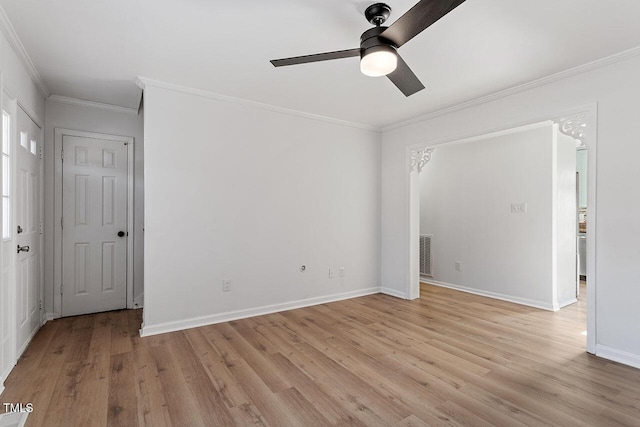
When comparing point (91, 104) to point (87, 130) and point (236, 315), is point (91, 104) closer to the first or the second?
point (87, 130)

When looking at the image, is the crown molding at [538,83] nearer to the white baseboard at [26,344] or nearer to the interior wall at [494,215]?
the interior wall at [494,215]

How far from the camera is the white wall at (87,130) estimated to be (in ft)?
11.6

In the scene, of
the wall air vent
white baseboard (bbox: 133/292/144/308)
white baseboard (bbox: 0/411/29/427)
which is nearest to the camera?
white baseboard (bbox: 0/411/29/427)

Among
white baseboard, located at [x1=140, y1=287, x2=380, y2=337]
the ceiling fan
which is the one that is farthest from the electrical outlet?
the ceiling fan

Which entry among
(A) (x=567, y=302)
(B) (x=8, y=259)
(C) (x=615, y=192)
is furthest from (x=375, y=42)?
(A) (x=567, y=302)

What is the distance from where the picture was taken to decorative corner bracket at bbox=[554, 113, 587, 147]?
112 inches

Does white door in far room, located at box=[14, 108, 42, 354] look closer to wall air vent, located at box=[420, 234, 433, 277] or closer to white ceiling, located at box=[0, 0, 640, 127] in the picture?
white ceiling, located at box=[0, 0, 640, 127]

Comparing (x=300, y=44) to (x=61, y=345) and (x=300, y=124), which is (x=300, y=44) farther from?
(x=61, y=345)

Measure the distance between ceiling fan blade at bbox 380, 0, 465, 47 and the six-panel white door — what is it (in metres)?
3.53

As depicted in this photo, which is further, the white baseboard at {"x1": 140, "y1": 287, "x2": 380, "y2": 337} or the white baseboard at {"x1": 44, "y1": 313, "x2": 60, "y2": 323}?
the white baseboard at {"x1": 44, "y1": 313, "x2": 60, "y2": 323}

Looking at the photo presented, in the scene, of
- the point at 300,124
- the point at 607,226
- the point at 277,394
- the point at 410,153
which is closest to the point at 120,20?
the point at 300,124

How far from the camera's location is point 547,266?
400 cm

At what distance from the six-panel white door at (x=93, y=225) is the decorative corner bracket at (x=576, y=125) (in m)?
4.68

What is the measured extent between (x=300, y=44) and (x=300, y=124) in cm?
166
